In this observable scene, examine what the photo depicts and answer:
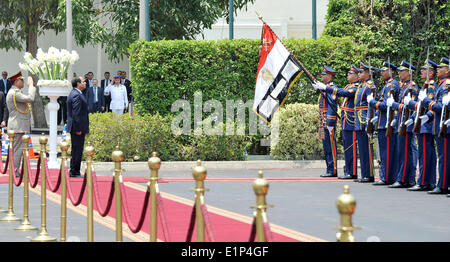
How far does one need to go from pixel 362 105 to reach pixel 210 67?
5.15 meters

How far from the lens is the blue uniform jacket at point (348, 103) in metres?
15.7

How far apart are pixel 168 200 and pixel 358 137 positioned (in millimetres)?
4532

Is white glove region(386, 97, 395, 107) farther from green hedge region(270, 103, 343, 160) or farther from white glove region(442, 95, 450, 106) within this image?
green hedge region(270, 103, 343, 160)

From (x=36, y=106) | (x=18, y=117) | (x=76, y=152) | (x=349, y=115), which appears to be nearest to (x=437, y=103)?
(x=349, y=115)

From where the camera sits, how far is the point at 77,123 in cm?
1562

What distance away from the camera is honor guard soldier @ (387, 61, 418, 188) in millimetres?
14312

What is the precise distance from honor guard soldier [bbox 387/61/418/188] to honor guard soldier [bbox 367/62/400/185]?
0.24m

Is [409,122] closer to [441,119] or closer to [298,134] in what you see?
[441,119]

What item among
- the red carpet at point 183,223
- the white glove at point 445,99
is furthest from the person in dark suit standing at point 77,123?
the white glove at point 445,99

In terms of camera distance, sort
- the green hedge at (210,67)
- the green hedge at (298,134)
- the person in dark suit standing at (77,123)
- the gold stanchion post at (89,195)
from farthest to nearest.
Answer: the green hedge at (210,67)
the green hedge at (298,134)
the person in dark suit standing at (77,123)
the gold stanchion post at (89,195)

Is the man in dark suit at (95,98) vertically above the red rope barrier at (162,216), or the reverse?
the man in dark suit at (95,98)

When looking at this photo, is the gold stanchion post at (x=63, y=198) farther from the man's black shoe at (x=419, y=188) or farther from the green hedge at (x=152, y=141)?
the green hedge at (x=152, y=141)

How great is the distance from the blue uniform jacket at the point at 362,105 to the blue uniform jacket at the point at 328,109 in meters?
0.74

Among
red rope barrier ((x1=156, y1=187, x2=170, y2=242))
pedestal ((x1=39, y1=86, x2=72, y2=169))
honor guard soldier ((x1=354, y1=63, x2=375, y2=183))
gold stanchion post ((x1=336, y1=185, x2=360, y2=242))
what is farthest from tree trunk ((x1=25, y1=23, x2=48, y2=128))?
gold stanchion post ((x1=336, y1=185, x2=360, y2=242))
